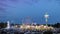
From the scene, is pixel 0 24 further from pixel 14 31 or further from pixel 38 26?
pixel 38 26

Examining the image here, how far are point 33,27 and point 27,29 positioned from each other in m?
0.21

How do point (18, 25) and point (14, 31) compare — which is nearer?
point (14, 31)

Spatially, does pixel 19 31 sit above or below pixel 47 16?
below

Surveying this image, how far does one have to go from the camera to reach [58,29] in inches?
249

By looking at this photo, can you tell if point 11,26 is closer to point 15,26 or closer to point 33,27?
point 15,26

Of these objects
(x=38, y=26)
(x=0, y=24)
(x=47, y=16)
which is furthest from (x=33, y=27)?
(x=0, y=24)

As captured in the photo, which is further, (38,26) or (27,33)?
(38,26)

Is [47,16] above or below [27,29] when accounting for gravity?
above

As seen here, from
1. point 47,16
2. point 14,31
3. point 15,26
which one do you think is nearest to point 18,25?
point 15,26

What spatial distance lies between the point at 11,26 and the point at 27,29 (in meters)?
0.56

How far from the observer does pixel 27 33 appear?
6.03m

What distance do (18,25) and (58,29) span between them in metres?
1.33

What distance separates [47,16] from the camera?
265 inches

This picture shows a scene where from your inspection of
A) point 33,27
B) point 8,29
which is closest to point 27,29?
point 33,27
